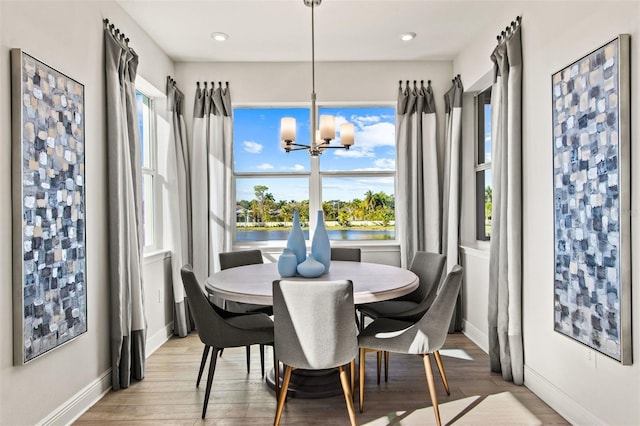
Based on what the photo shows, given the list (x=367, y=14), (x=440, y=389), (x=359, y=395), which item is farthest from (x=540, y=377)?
(x=367, y=14)

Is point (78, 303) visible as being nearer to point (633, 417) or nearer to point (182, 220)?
point (182, 220)

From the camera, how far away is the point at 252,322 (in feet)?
8.59

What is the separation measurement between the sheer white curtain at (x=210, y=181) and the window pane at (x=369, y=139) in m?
1.06

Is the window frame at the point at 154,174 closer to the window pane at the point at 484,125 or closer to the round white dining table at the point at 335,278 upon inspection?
the round white dining table at the point at 335,278

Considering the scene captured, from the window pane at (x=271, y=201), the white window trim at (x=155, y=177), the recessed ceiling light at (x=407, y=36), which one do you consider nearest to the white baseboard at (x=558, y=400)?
the window pane at (x=271, y=201)

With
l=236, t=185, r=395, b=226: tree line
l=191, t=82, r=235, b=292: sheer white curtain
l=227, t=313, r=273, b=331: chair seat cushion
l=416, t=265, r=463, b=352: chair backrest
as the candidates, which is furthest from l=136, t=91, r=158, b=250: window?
l=416, t=265, r=463, b=352: chair backrest

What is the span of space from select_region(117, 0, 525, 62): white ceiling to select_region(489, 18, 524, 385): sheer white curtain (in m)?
0.39

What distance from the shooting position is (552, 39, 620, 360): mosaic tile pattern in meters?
1.94

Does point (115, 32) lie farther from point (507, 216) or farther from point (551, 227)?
point (551, 227)

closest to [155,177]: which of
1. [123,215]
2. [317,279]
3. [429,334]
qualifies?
[123,215]

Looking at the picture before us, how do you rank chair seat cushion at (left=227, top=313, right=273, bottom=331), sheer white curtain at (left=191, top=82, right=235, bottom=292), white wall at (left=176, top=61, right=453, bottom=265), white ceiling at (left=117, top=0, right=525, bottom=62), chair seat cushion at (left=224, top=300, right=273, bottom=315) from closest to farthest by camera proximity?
chair seat cushion at (left=227, top=313, right=273, bottom=331) → white ceiling at (left=117, top=0, right=525, bottom=62) → chair seat cushion at (left=224, top=300, right=273, bottom=315) → sheer white curtain at (left=191, top=82, right=235, bottom=292) → white wall at (left=176, top=61, right=453, bottom=265)

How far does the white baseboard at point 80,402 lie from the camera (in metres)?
2.21

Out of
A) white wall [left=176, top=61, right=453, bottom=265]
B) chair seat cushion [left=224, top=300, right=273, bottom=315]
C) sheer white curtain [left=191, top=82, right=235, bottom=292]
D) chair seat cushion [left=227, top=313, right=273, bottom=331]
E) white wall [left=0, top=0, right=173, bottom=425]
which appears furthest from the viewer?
white wall [left=176, top=61, right=453, bottom=265]

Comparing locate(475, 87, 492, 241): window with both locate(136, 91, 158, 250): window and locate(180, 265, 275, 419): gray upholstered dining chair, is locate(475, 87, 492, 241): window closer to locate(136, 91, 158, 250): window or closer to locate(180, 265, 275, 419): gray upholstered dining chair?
locate(180, 265, 275, 419): gray upholstered dining chair
